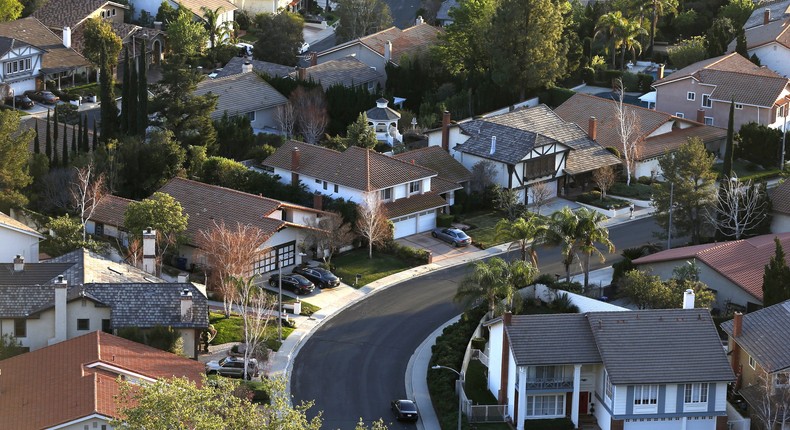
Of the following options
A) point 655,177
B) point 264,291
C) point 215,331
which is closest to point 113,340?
point 215,331

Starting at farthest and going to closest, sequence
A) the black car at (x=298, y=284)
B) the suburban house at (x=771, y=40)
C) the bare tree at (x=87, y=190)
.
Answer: the suburban house at (x=771, y=40)
the bare tree at (x=87, y=190)
the black car at (x=298, y=284)

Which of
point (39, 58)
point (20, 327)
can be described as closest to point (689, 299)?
point (20, 327)

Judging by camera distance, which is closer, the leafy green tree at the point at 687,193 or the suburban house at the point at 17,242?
the suburban house at the point at 17,242

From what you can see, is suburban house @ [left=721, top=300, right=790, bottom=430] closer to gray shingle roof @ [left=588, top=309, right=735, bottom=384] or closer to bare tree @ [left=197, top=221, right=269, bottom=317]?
gray shingle roof @ [left=588, top=309, right=735, bottom=384]

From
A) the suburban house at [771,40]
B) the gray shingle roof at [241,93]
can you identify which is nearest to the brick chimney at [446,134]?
the gray shingle roof at [241,93]

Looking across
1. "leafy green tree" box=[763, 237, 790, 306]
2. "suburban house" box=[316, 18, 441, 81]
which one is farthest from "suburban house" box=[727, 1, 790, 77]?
"leafy green tree" box=[763, 237, 790, 306]

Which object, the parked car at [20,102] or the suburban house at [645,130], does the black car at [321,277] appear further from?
the parked car at [20,102]
